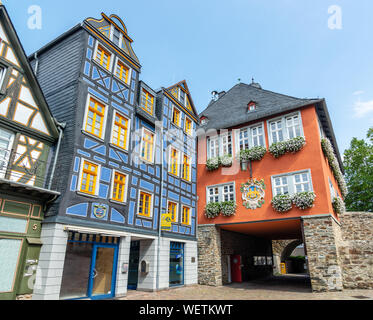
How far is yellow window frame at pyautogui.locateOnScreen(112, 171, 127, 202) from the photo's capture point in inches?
468

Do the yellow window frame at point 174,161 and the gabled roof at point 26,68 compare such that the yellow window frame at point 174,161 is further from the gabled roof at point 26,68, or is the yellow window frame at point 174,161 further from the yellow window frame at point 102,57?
the gabled roof at point 26,68

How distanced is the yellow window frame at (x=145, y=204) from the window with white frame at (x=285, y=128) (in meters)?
7.99

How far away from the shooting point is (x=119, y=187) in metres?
12.2

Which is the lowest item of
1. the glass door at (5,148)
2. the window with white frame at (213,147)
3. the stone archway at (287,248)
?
the stone archway at (287,248)

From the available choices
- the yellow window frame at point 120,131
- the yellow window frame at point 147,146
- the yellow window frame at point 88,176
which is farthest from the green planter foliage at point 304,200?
the yellow window frame at point 88,176

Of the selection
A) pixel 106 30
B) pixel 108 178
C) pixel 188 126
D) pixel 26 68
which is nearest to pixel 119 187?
pixel 108 178

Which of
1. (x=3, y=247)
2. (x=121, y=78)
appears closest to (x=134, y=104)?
(x=121, y=78)

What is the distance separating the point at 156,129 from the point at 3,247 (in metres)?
9.09

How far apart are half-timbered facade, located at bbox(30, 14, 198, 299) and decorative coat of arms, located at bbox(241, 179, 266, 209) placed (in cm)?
378

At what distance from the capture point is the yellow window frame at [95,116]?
11421 mm

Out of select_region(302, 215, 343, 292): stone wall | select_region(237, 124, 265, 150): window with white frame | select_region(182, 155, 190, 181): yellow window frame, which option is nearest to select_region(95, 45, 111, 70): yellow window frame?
select_region(182, 155, 190, 181): yellow window frame

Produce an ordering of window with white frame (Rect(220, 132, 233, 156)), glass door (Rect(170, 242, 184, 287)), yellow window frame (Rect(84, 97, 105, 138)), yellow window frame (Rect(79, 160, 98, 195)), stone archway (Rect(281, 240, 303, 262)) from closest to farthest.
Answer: yellow window frame (Rect(79, 160, 98, 195)) → yellow window frame (Rect(84, 97, 105, 138)) → glass door (Rect(170, 242, 184, 287)) → window with white frame (Rect(220, 132, 233, 156)) → stone archway (Rect(281, 240, 303, 262))

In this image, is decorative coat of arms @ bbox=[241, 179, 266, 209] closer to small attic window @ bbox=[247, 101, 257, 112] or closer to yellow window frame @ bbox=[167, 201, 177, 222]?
yellow window frame @ bbox=[167, 201, 177, 222]

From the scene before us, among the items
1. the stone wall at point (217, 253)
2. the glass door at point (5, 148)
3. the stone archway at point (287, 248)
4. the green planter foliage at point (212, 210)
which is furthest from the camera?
the stone archway at point (287, 248)
